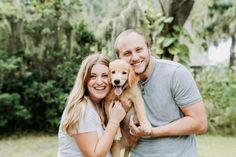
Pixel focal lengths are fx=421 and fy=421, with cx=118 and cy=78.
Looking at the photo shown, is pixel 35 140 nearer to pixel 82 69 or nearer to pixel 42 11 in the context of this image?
pixel 42 11

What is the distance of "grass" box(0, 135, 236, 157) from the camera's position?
9641 mm

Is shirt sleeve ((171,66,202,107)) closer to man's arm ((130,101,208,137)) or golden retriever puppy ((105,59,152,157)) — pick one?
man's arm ((130,101,208,137))

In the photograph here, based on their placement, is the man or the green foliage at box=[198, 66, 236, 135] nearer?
the man

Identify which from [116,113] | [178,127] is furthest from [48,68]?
[178,127]

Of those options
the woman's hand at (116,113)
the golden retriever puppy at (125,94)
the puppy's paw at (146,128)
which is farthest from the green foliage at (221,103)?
the puppy's paw at (146,128)

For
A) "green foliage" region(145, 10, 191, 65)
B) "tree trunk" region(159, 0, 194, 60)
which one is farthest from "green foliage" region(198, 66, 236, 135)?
"tree trunk" region(159, 0, 194, 60)

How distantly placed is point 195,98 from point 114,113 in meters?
0.56

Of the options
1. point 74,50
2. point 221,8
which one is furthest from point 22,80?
point 221,8

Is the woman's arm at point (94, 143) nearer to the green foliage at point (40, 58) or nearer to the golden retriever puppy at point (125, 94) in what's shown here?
the golden retriever puppy at point (125, 94)

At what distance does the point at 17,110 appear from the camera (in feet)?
37.6

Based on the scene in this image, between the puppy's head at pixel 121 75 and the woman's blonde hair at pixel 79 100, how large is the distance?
0.35ft

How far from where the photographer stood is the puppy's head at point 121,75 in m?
2.81

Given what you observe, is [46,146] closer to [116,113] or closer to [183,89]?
[116,113]

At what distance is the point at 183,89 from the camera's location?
2680 millimetres
